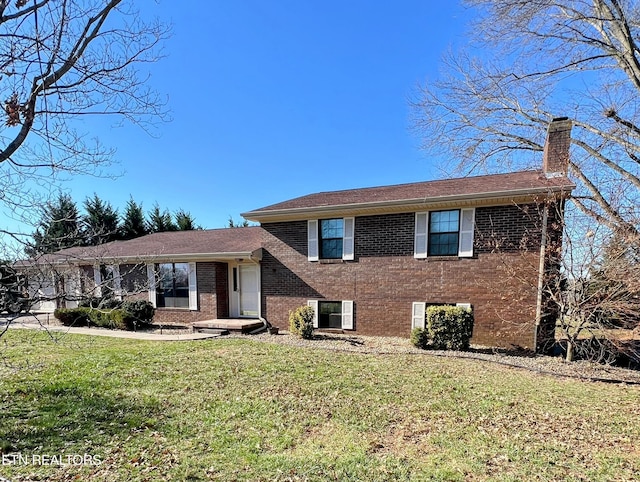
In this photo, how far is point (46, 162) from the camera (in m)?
3.39

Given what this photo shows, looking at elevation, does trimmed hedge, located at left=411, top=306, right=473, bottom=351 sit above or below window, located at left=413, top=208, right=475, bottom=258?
below

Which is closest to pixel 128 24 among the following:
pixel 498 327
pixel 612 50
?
pixel 498 327

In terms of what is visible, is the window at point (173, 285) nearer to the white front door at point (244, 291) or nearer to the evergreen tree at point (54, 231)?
the white front door at point (244, 291)

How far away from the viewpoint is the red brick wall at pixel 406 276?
8.50m

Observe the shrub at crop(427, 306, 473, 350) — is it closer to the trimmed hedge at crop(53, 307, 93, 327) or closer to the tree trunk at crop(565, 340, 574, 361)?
the tree trunk at crop(565, 340, 574, 361)

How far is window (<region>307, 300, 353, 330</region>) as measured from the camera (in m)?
10.6

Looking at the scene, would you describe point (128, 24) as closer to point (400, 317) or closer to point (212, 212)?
point (400, 317)

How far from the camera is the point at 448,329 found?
331 inches

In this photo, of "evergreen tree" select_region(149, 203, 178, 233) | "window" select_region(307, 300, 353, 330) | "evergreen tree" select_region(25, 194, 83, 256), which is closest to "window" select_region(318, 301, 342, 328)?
"window" select_region(307, 300, 353, 330)

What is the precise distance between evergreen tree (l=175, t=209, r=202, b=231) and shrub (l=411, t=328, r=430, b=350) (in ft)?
80.0

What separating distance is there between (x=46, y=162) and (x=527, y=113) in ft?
50.9

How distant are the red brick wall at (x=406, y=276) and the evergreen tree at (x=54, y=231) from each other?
25.1 feet

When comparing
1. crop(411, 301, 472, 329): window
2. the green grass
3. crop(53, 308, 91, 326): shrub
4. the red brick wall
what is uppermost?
the red brick wall

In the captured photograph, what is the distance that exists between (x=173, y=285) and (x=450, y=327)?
414 inches
